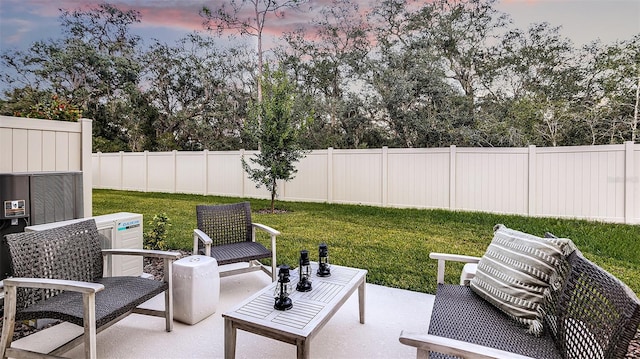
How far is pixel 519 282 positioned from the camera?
1.76 meters

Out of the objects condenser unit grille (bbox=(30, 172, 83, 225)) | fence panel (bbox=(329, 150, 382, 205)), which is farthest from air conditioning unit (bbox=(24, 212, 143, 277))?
fence panel (bbox=(329, 150, 382, 205))

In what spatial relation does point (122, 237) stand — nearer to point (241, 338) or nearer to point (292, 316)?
point (241, 338)

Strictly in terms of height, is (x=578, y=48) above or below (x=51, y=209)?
above

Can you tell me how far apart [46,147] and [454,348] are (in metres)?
3.71

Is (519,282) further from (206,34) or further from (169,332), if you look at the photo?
(206,34)

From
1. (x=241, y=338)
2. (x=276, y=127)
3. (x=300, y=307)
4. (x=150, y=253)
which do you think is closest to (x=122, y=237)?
(x=150, y=253)

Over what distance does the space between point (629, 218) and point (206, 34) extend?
43.3 ft

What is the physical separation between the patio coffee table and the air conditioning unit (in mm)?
1679

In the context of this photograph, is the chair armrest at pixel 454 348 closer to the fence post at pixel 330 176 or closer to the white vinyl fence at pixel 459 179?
the white vinyl fence at pixel 459 179

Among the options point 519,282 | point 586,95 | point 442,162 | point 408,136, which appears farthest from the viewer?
point 408,136

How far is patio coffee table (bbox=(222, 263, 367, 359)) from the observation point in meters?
1.61

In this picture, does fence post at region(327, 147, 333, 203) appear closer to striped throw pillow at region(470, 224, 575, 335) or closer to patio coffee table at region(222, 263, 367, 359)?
patio coffee table at region(222, 263, 367, 359)

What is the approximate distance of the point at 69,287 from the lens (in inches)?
67.1

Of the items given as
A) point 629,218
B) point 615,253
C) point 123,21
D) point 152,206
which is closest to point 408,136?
point 629,218
